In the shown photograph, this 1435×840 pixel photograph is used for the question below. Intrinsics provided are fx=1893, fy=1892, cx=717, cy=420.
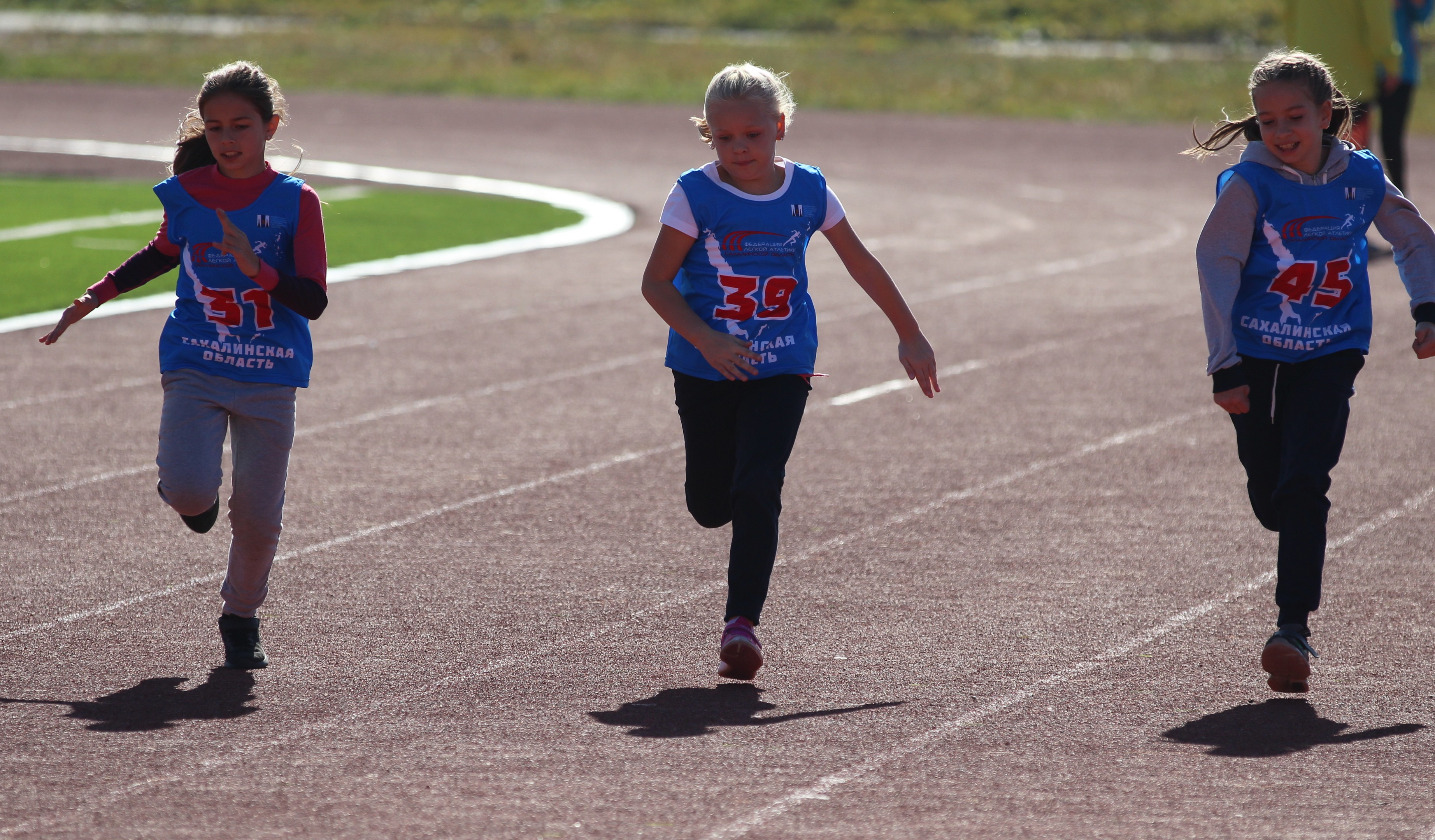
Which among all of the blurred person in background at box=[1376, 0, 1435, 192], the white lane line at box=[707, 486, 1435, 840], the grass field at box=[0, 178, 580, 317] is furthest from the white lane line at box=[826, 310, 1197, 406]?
the grass field at box=[0, 178, 580, 317]

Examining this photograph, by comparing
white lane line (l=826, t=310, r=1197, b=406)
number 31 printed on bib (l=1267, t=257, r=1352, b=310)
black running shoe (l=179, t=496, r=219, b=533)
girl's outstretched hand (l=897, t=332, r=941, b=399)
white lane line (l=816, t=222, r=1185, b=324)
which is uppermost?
number 31 printed on bib (l=1267, t=257, r=1352, b=310)

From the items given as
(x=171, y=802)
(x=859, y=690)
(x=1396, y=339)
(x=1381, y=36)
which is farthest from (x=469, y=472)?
(x=1381, y=36)

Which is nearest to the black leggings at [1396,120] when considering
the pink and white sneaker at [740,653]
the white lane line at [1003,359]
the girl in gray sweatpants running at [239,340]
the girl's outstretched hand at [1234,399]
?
the white lane line at [1003,359]

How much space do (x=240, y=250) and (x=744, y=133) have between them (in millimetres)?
1425

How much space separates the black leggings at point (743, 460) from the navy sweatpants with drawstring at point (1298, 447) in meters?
1.29

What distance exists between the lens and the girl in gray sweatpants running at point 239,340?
17.7 ft

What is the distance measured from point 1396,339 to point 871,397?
3.78m

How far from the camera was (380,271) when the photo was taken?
47.0ft

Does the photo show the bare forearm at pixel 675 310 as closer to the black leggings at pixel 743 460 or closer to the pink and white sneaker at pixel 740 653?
the black leggings at pixel 743 460

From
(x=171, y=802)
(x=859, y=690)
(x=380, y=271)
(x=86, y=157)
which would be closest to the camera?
(x=171, y=802)

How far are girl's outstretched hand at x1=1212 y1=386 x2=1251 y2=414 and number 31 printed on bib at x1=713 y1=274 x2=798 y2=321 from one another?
1.25 metres

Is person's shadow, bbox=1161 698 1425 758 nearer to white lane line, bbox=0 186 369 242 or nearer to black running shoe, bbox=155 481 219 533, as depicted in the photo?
black running shoe, bbox=155 481 219 533

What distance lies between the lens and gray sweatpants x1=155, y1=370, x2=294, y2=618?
5.39 m

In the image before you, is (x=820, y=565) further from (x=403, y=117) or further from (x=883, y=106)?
(x=883, y=106)
